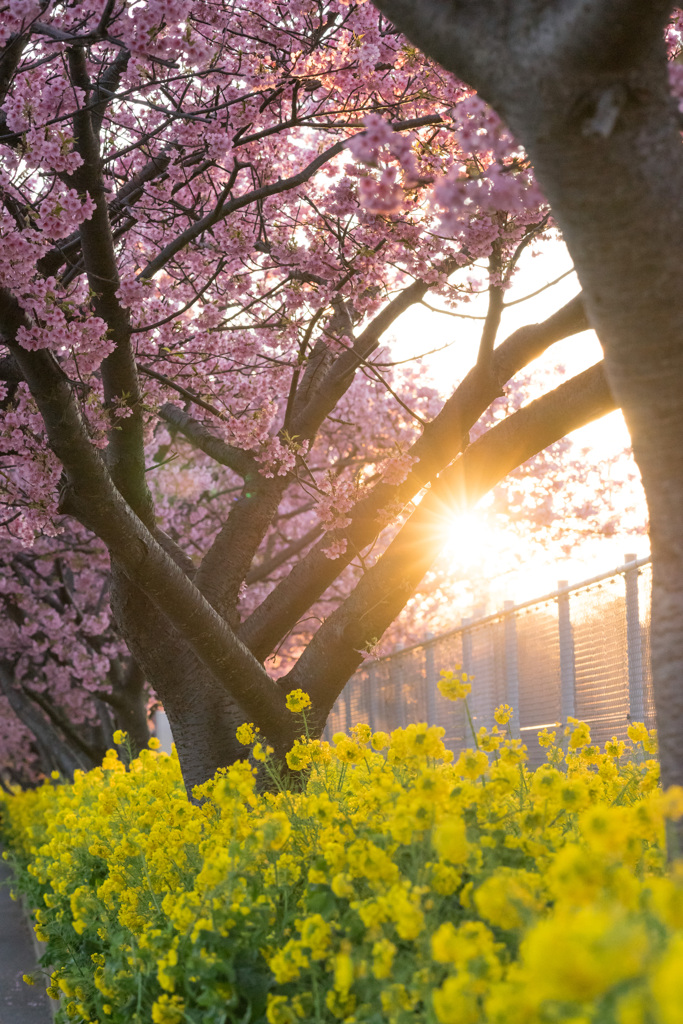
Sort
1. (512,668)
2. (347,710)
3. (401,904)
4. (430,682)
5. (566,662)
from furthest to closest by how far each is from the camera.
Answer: (347,710), (430,682), (512,668), (566,662), (401,904)

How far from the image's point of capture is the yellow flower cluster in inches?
59.6

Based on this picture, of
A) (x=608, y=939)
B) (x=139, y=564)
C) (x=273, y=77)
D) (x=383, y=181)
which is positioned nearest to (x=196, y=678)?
(x=139, y=564)

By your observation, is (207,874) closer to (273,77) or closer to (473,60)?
(473,60)

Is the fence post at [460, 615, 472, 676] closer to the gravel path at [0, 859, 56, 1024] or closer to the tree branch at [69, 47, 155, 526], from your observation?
the gravel path at [0, 859, 56, 1024]

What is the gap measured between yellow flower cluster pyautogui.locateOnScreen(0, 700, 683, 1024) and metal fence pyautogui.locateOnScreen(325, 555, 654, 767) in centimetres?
277

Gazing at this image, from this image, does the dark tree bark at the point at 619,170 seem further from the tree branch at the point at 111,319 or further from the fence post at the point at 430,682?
the fence post at the point at 430,682

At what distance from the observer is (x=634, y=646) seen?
7.61 metres

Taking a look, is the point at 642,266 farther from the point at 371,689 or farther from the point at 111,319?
the point at 371,689

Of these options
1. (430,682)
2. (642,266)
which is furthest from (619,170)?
(430,682)

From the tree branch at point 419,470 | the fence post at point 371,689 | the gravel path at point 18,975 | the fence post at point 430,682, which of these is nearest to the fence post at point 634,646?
the tree branch at point 419,470

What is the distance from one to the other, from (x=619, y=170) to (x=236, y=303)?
605 centimetres

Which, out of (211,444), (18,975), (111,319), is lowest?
(18,975)

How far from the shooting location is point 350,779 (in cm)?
491

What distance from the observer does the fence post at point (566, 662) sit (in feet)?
29.1
